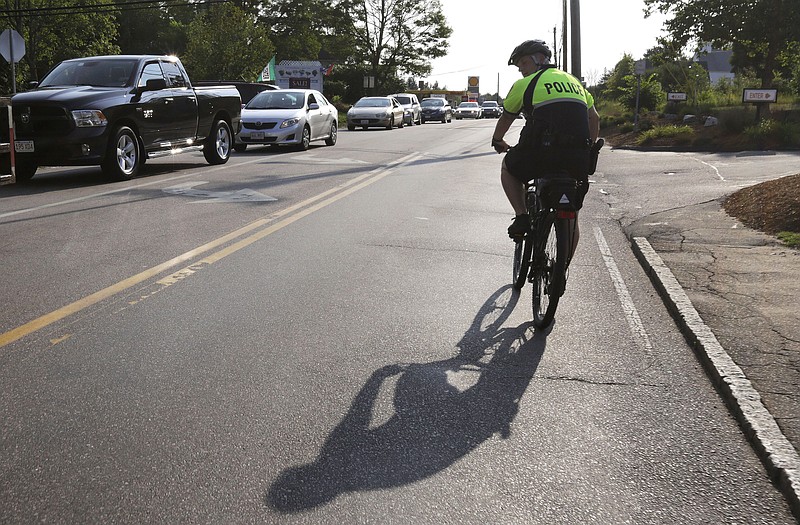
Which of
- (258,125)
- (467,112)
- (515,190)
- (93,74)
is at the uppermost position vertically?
(467,112)

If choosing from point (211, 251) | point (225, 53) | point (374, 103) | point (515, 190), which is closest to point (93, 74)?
point (211, 251)

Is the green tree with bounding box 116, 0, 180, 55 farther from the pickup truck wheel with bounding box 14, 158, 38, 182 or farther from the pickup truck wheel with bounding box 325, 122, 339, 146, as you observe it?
the pickup truck wheel with bounding box 14, 158, 38, 182

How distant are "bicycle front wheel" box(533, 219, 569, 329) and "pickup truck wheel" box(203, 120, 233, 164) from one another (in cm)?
1185

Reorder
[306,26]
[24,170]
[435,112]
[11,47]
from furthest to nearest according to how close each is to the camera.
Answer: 1. [306,26]
2. [435,112]
3. [11,47]
4. [24,170]

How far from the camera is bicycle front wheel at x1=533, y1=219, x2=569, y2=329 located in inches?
206

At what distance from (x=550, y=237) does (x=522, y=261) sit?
750mm

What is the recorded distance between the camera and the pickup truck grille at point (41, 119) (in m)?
12.5

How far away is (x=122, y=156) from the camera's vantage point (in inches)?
527

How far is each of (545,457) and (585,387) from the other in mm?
950

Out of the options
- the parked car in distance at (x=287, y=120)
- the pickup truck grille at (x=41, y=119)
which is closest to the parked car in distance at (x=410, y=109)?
the parked car in distance at (x=287, y=120)

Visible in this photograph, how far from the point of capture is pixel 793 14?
98.8ft

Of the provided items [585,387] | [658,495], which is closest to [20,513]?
[658,495]

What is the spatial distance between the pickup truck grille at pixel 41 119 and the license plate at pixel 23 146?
0.60ft

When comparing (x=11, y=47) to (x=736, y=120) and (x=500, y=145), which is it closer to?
(x=500, y=145)
